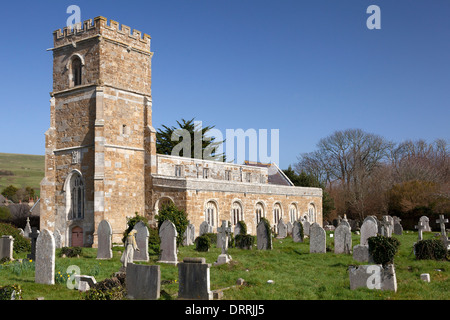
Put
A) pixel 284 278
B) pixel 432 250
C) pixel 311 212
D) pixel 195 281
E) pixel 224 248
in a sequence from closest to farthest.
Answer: pixel 195 281, pixel 284 278, pixel 432 250, pixel 224 248, pixel 311 212

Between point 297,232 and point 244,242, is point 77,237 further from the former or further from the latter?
point 297,232

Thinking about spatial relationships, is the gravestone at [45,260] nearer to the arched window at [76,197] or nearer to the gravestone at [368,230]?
the gravestone at [368,230]

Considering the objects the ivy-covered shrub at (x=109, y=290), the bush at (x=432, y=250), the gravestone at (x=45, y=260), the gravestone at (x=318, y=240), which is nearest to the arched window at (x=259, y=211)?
the gravestone at (x=318, y=240)

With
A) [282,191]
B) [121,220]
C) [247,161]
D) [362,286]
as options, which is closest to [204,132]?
[247,161]

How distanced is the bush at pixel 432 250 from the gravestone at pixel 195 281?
9785mm

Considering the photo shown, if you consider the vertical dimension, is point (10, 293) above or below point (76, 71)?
below

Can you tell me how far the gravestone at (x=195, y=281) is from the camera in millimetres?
10953

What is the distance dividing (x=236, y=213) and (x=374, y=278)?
70.8 ft

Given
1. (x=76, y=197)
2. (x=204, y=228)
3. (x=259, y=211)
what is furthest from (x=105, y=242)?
(x=259, y=211)

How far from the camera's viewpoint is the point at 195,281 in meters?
11.0

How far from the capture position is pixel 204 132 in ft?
183
